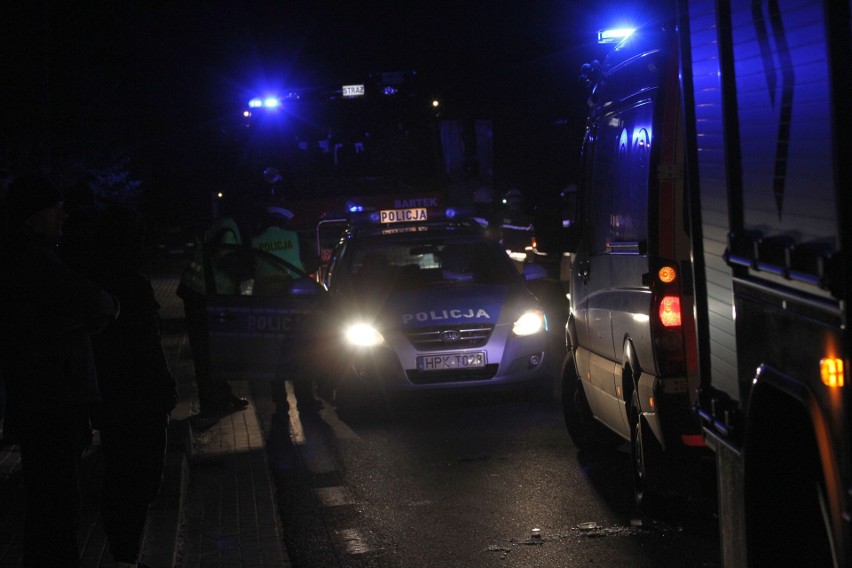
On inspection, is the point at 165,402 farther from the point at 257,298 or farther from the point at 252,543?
the point at 257,298

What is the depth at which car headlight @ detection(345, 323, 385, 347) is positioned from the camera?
10344 millimetres

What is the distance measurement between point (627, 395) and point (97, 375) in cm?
300

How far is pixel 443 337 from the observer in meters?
10.3

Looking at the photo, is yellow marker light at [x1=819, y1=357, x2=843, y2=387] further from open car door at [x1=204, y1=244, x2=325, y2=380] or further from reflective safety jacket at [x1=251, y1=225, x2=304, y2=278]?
reflective safety jacket at [x1=251, y1=225, x2=304, y2=278]

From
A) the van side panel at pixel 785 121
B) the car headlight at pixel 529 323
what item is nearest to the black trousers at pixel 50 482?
the van side panel at pixel 785 121

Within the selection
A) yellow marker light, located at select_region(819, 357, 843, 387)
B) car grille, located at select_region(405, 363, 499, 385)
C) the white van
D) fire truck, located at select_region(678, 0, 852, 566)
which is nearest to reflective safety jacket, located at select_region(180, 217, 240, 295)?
car grille, located at select_region(405, 363, 499, 385)

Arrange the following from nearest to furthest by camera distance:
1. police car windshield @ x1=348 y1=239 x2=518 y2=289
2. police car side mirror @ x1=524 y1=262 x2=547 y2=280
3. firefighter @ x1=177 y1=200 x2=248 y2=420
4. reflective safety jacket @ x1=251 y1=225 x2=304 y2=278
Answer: firefighter @ x1=177 y1=200 x2=248 y2=420 < police car side mirror @ x1=524 y1=262 x2=547 y2=280 < police car windshield @ x1=348 y1=239 x2=518 y2=289 < reflective safety jacket @ x1=251 y1=225 x2=304 y2=278

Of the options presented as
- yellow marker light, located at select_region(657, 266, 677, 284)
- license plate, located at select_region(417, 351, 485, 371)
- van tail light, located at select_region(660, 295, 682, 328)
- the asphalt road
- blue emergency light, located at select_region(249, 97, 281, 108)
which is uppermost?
blue emergency light, located at select_region(249, 97, 281, 108)

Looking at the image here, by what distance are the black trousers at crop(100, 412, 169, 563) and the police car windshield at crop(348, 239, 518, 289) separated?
5.31m

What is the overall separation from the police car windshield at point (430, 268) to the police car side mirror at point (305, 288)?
2.61 feet

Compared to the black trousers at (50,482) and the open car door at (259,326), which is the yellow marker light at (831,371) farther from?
the open car door at (259,326)

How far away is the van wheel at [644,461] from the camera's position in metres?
6.61

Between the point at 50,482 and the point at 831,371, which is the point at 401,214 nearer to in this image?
the point at 50,482

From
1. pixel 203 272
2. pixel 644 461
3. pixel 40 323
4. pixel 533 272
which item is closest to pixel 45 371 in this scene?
pixel 40 323
